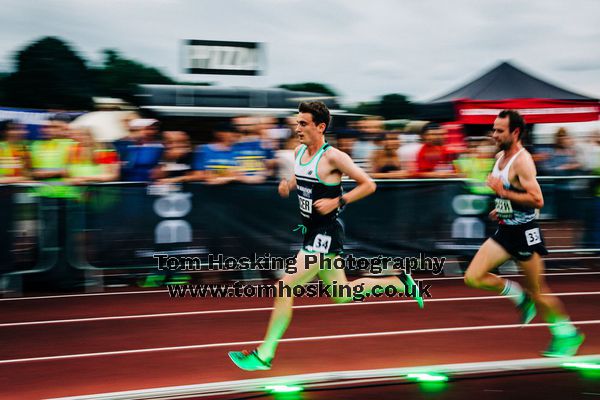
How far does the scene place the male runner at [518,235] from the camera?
5809 mm

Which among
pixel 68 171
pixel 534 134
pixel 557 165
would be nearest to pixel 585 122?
pixel 534 134

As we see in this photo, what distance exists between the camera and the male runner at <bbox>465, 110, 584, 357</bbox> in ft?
19.1

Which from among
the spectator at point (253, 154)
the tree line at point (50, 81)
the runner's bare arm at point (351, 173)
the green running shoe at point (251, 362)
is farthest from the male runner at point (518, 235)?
the tree line at point (50, 81)

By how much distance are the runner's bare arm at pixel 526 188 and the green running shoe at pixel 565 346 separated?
116 cm

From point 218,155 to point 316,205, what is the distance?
4772mm

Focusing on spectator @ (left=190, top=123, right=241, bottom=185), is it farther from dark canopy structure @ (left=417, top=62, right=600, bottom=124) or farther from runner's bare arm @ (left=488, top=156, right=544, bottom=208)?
dark canopy structure @ (left=417, top=62, right=600, bottom=124)

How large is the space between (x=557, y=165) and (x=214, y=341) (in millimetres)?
7589

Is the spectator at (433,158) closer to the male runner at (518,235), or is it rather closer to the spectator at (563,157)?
the spectator at (563,157)

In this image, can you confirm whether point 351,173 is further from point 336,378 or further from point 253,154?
point 253,154

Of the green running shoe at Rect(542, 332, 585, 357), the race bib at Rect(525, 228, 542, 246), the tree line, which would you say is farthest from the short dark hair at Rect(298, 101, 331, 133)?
the tree line

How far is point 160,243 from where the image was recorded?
959cm

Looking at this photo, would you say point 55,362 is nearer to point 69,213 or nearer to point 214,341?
point 214,341

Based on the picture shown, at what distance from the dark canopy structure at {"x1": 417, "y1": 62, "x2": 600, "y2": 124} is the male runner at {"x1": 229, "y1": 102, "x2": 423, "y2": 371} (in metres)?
11.5

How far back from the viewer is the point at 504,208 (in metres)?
5.98
